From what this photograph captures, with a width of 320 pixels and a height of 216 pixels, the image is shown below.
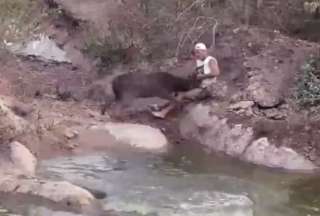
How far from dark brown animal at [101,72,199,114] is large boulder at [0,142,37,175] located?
2900 mm

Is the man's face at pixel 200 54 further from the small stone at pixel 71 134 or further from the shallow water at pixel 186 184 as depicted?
the small stone at pixel 71 134

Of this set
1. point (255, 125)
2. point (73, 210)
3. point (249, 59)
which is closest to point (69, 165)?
point (73, 210)

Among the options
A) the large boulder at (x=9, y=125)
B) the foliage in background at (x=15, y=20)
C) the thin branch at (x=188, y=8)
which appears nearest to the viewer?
the large boulder at (x=9, y=125)

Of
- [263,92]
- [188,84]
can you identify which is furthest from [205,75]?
[263,92]

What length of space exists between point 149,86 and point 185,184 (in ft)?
11.7

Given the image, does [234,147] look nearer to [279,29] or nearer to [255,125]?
[255,125]

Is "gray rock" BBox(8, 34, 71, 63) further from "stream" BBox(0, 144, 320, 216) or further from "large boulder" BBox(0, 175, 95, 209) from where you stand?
"large boulder" BBox(0, 175, 95, 209)

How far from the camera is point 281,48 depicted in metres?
13.7

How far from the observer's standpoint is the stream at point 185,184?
30.0ft

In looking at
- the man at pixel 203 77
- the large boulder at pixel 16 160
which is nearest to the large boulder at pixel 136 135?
the man at pixel 203 77

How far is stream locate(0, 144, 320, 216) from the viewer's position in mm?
9148

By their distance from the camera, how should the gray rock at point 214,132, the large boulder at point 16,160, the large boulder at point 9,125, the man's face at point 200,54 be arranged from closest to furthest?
the large boulder at point 16,160
the large boulder at point 9,125
the gray rock at point 214,132
the man's face at point 200,54

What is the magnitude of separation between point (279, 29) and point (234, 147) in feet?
12.7

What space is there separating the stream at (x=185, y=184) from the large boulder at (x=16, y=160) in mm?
203
